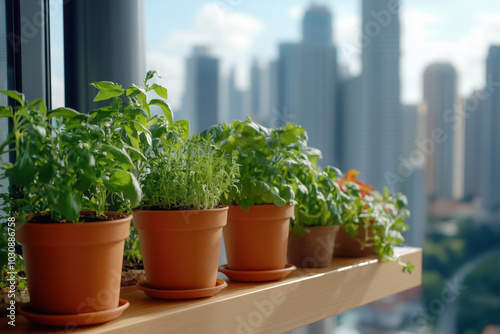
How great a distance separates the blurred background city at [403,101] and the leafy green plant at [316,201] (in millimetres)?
723

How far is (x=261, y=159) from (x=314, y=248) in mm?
305

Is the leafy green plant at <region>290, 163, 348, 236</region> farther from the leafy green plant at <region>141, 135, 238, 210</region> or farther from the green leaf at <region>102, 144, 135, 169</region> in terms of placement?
the green leaf at <region>102, 144, 135, 169</region>

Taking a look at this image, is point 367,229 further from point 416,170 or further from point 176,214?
point 416,170

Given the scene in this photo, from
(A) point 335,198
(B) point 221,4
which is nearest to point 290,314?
(A) point 335,198

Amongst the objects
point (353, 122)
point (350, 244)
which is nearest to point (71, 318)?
point (350, 244)

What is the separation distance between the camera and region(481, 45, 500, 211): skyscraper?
139 inches

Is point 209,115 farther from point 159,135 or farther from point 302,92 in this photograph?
point 302,92

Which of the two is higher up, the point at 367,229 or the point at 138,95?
the point at 138,95

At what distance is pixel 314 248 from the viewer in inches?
45.3

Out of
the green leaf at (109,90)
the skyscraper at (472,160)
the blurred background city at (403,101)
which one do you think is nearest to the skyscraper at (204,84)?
the blurred background city at (403,101)

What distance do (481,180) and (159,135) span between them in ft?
11.2

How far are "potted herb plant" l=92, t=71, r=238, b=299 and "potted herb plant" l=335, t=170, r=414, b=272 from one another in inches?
20.8

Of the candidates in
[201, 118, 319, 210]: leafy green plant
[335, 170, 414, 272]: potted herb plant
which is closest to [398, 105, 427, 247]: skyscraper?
[335, 170, 414, 272]: potted herb plant

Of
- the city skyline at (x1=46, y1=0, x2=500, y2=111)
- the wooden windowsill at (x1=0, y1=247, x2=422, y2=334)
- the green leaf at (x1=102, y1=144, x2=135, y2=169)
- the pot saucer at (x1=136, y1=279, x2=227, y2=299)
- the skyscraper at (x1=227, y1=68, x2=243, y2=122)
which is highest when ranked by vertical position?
the city skyline at (x1=46, y1=0, x2=500, y2=111)
